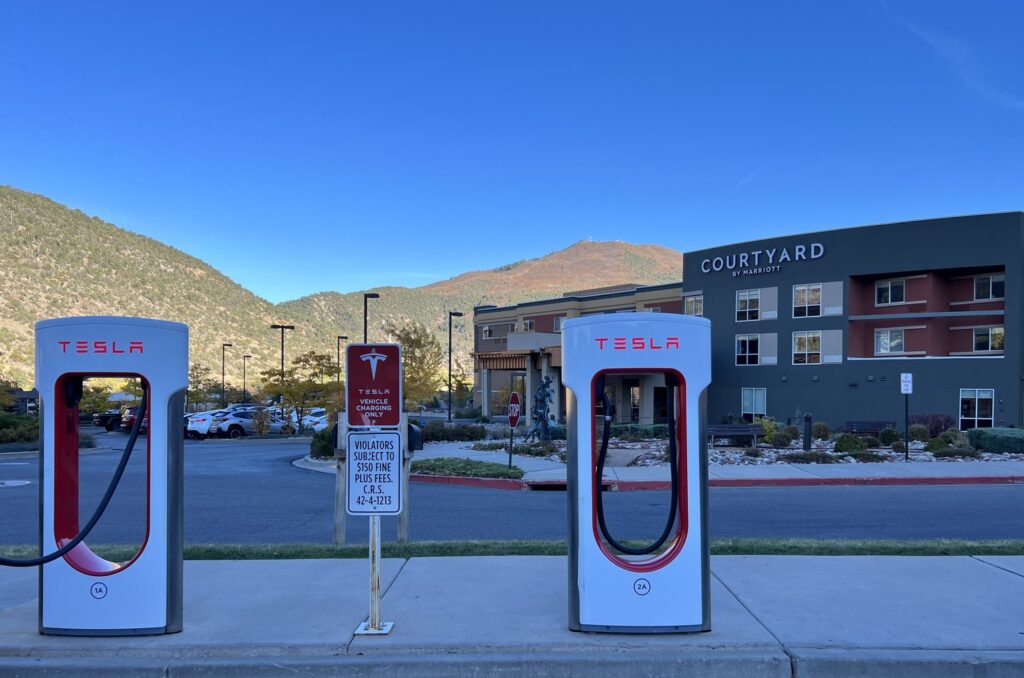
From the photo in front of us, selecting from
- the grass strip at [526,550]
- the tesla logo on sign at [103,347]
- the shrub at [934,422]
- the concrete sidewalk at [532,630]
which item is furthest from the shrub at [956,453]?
the tesla logo on sign at [103,347]

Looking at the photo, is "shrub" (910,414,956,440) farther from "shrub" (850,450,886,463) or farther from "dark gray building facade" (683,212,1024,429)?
"shrub" (850,450,886,463)

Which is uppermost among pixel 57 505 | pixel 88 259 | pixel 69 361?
pixel 88 259

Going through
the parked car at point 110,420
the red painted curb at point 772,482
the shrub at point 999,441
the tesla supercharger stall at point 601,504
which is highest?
the tesla supercharger stall at point 601,504

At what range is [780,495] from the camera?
14.7 meters

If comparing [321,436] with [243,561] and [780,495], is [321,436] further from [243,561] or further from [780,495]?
[243,561]

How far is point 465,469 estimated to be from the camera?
18.2 m

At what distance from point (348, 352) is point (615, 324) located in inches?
74.4

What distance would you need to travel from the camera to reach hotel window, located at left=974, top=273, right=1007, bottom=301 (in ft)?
118

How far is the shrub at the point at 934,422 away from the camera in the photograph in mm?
30445

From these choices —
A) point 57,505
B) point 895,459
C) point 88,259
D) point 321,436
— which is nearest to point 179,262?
point 88,259

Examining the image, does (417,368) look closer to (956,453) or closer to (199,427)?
(199,427)

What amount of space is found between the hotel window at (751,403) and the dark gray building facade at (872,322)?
7 centimetres

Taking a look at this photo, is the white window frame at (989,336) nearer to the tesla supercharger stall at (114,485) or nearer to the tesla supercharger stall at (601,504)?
the tesla supercharger stall at (601,504)

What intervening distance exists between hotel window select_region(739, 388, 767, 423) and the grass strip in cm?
3357
